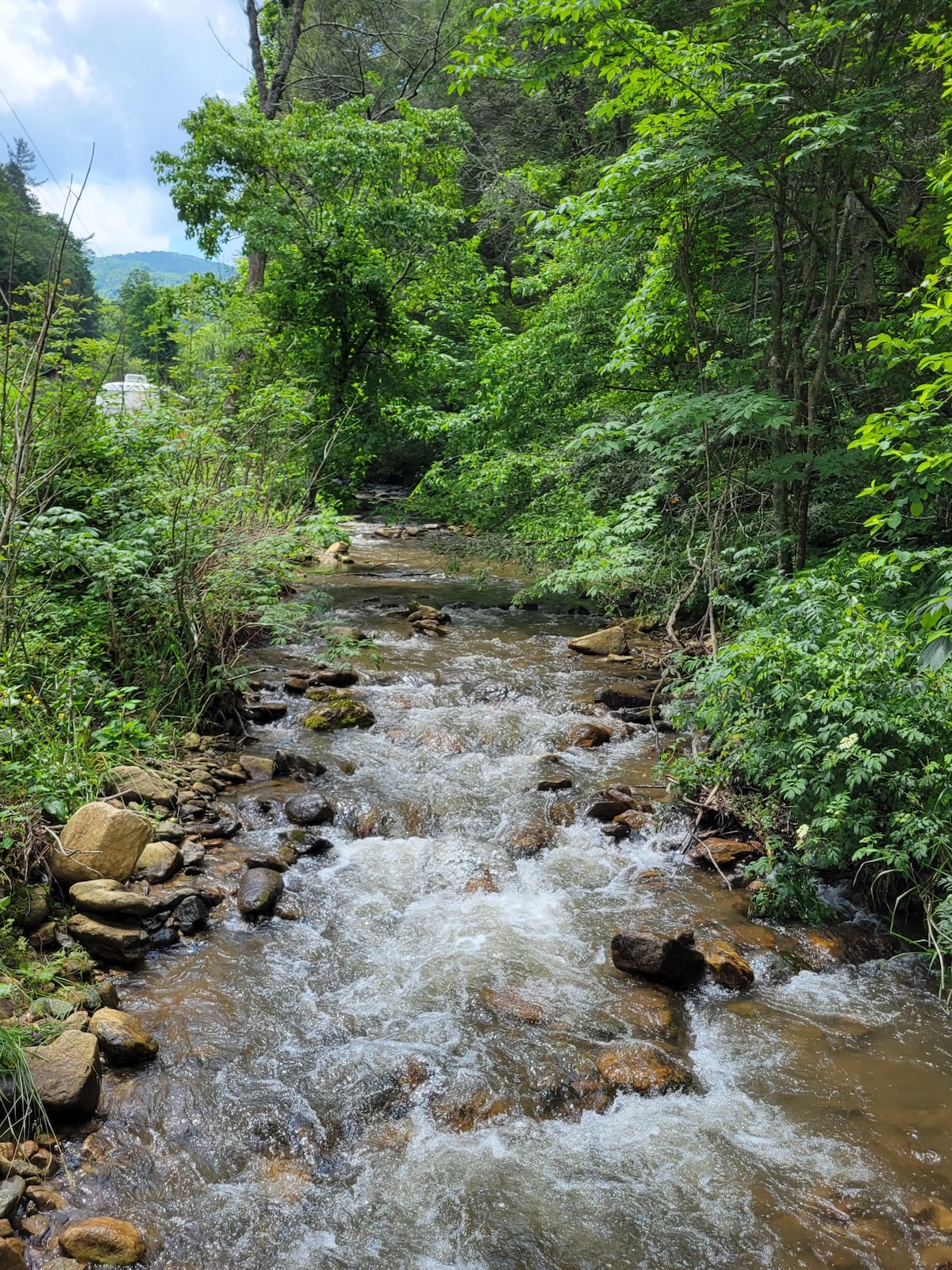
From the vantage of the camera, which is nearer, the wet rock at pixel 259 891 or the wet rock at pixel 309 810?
the wet rock at pixel 259 891

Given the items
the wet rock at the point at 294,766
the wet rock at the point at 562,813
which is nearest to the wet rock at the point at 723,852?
the wet rock at the point at 562,813

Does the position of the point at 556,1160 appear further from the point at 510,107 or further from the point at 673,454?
the point at 510,107

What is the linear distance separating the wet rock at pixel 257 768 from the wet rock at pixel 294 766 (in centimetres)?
5

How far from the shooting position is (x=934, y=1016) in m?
4.00

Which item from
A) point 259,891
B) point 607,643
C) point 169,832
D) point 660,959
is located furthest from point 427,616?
point 660,959

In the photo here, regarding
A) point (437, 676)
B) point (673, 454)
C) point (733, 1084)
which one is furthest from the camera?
point (437, 676)

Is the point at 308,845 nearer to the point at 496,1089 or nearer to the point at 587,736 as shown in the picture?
the point at 496,1089

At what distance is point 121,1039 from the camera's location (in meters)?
3.40

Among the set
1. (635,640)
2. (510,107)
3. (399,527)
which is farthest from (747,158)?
(510,107)

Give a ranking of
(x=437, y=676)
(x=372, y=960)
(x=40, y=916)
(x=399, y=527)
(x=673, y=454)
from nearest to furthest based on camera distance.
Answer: (x=40, y=916), (x=372, y=960), (x=673, y=454), (x=437, y=676), (x=399, y=527)

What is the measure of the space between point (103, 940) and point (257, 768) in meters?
2.47

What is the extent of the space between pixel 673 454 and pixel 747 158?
254cm

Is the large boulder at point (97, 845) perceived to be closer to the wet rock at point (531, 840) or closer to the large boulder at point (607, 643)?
the wet rock at point (531, 840)

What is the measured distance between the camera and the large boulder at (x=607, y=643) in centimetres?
1017
